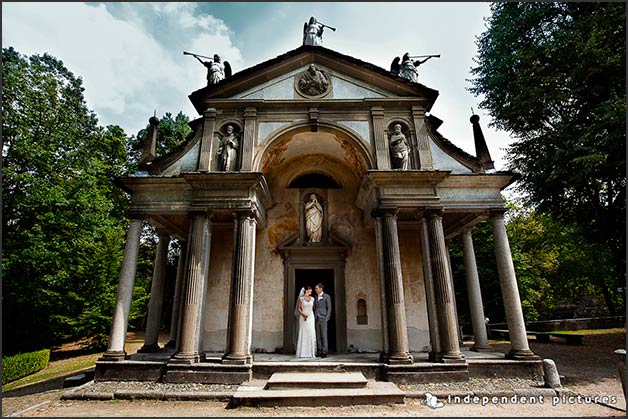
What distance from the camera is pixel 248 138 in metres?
9.36

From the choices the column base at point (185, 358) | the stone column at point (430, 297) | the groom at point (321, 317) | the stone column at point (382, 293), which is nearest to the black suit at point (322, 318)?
the groom at point (321, 317)

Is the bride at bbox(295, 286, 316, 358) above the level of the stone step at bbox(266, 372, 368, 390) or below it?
above

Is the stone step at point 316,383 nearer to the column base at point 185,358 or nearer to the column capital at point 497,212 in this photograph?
the column base at point 185,358

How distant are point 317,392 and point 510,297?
5.60 m

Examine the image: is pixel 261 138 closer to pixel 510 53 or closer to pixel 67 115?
pixel 510 53

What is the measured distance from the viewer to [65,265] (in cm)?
1430

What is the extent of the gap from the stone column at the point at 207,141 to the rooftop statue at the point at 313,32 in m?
4.32

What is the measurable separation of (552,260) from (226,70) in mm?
26850

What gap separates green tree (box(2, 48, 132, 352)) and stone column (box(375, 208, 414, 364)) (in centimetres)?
1165

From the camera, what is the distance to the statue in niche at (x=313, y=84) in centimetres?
992

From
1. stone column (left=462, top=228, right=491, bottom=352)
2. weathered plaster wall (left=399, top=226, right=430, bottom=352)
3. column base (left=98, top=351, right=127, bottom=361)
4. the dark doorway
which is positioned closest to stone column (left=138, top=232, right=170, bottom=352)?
column base (left=98, top=351, right=127, bottom=361)

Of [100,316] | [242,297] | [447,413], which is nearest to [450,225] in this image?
[447,413]

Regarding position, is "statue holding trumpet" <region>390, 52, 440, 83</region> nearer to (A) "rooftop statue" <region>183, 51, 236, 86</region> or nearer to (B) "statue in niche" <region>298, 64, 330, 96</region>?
(B) "statue in niche" <region>298, 64, 330, 96</region>

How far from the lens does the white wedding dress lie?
28.5ft
